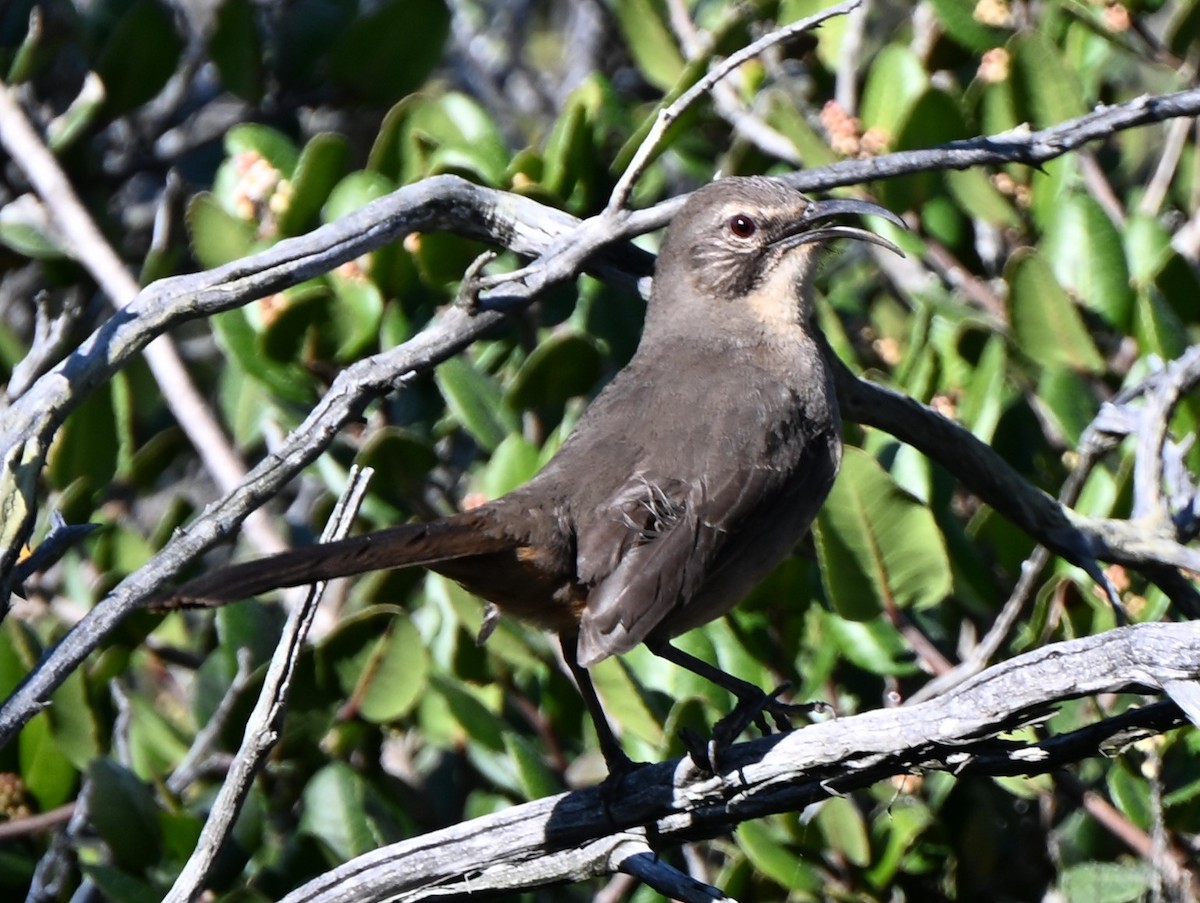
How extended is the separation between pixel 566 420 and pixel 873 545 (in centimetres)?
109

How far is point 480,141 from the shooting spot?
15.1 ft

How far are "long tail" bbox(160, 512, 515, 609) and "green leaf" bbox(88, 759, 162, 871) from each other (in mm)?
793

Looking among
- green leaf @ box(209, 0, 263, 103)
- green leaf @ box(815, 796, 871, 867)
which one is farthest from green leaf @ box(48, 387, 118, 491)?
green leaf @ box(815, 796, 871, 867)

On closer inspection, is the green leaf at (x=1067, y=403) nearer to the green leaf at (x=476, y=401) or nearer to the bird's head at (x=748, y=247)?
the bird's head at (x=748, y=247)

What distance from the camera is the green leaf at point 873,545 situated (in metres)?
3.72

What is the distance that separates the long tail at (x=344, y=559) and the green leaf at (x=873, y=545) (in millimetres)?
794

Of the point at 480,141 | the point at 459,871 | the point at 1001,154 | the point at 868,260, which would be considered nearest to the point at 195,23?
the point at 480,141

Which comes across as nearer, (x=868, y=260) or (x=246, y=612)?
(x=246, y=612)

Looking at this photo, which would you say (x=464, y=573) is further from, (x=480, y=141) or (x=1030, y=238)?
(x=1030, y=238)

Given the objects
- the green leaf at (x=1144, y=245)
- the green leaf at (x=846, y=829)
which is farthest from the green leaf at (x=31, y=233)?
the green leaf at (x=1144, y=245)

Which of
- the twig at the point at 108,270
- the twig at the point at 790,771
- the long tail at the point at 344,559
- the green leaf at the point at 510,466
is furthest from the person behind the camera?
the twig at the point at 108,270

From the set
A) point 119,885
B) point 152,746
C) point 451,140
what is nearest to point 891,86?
point 451,140

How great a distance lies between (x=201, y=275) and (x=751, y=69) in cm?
230

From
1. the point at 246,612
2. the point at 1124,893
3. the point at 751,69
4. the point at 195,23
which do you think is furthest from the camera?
the point at 195,23
